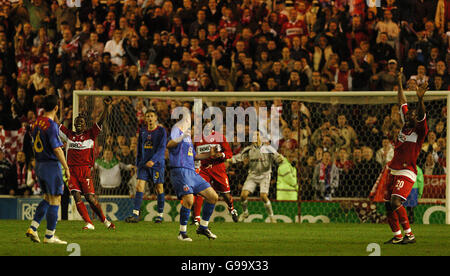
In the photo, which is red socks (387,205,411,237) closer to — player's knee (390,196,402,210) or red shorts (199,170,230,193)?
player's knee (390,196,402,210)

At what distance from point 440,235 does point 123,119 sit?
7.10 metres

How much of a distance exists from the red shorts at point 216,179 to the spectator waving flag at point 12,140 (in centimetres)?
484

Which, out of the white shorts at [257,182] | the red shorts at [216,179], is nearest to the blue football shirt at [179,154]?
the red shorts at [216,179]

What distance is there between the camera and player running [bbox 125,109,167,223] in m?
14.1

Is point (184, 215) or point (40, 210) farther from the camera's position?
point (184, 215)

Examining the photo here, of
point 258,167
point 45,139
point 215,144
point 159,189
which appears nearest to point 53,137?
point 45,139

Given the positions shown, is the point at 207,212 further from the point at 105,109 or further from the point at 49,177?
the point at 105,109

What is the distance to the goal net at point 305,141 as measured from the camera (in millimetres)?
15148

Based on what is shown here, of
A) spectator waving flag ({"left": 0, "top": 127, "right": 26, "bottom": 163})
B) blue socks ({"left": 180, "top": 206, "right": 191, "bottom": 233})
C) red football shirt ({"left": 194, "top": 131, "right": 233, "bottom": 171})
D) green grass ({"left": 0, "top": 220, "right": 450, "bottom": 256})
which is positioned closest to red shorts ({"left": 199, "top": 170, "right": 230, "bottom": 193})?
red football shirt ({"left": 194, "top": 131, "right": 233, "bottom": 171})

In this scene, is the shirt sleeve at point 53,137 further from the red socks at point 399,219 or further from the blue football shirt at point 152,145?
the blue football shirt at point 152,145

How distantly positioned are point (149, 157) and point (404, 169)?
5.40 metres

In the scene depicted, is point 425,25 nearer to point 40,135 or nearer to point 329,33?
point 329,33

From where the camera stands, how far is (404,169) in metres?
10.4
